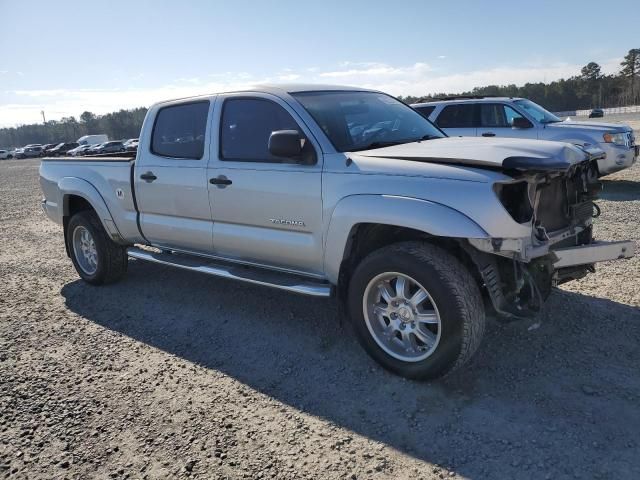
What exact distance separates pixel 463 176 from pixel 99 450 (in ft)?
8.72

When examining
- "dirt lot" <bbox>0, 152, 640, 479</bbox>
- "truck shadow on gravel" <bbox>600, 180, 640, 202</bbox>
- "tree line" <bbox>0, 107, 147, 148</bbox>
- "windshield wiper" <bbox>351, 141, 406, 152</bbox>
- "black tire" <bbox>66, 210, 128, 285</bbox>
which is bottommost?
"dirt lot" <bbox>0, 152, 640, 479</bbox>

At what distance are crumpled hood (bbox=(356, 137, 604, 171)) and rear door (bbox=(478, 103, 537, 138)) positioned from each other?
6485mm

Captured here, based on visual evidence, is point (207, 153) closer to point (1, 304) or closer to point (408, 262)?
point (408, 262)

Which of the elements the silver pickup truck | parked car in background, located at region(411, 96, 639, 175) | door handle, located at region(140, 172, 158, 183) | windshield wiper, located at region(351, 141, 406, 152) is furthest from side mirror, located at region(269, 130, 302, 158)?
parked car in background, located at region(411, 96, 639, 175)

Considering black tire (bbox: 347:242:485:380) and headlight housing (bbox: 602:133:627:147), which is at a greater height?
headlight housing (bbox: 602:133:627:147)

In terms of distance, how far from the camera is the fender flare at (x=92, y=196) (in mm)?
5516

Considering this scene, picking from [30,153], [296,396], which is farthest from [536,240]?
[30,153]

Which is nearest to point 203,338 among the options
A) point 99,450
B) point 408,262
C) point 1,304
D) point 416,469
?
point 99,450

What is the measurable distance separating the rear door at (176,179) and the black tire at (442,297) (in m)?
1.86

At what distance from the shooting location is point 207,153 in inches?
177

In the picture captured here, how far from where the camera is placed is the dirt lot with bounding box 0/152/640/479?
2715mm

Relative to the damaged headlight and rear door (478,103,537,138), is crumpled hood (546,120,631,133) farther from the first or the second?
the damaged headlight

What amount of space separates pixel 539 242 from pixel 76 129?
127 metres

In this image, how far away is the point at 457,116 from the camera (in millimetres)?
10672
